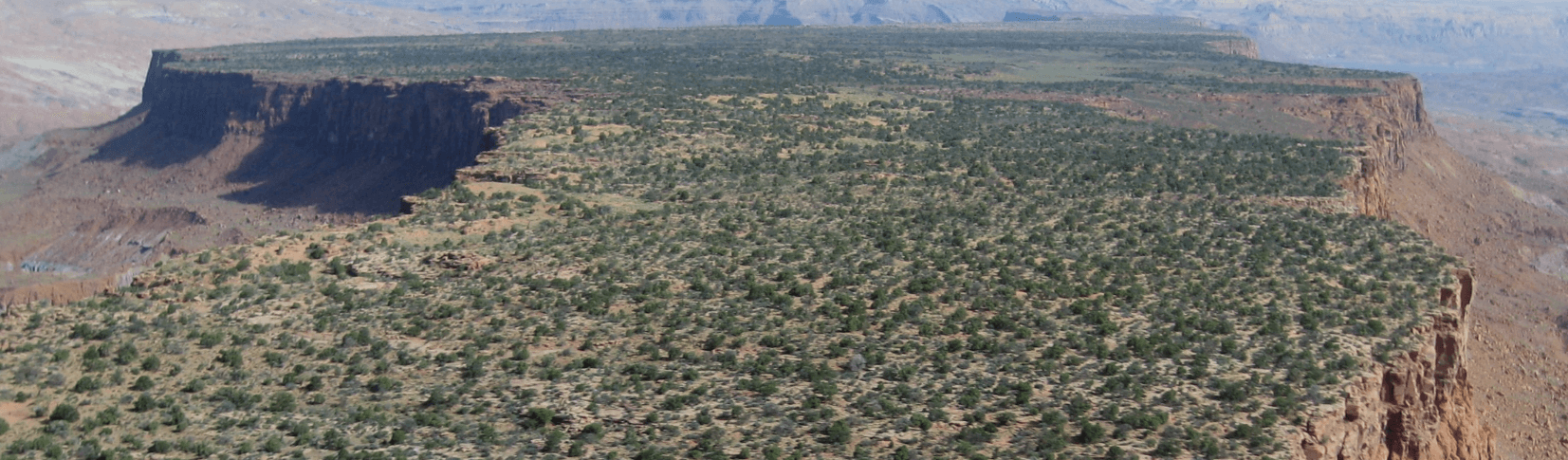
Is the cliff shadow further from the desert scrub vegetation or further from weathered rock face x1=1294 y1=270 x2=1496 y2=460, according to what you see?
weathered rock face x1=1294 y1=270 x2=1496 y2=460

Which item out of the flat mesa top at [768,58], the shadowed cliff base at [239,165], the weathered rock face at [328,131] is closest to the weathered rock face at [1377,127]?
the flat mesa top at [768,58]

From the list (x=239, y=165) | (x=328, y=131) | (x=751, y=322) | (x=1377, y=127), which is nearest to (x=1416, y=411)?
(x=751, y=322)

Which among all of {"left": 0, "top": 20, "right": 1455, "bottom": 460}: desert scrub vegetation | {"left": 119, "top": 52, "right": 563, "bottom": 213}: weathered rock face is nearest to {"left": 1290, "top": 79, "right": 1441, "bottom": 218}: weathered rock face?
{"left": 0, "top": 20, "right": 1455, "bottom": 460}: desert scrub vegetation

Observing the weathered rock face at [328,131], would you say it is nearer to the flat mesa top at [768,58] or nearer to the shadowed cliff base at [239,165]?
the shadowed cliff base at [239,165]

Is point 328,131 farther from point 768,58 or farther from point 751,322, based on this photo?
point 751,322

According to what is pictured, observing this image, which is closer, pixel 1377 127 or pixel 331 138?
pixel 1377 127
